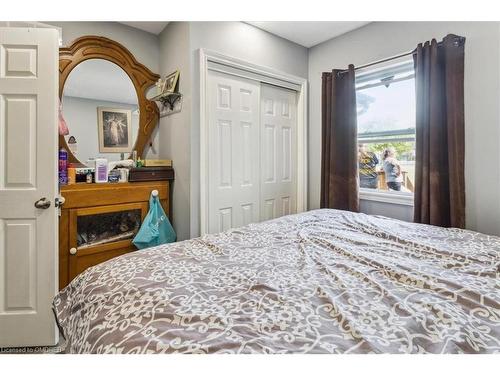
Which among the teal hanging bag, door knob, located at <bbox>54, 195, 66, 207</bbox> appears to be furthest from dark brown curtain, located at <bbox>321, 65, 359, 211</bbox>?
door knob, located at <bbox>54, 195, 66, 207</bbox>

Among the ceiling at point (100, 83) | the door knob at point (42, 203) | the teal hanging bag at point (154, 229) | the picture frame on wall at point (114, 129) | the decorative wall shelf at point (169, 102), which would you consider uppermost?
the ceiling at point (100, 83)

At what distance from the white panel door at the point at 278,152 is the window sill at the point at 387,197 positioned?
77cm

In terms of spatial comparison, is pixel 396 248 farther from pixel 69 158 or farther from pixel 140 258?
pixel 69 158

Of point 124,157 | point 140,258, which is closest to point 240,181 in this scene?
point 124,157

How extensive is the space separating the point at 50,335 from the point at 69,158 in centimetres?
128

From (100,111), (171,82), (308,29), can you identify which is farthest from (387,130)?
(100,111)

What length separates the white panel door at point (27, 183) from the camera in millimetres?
1627

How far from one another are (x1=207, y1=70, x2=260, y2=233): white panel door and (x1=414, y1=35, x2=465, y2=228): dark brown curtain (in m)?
1.39

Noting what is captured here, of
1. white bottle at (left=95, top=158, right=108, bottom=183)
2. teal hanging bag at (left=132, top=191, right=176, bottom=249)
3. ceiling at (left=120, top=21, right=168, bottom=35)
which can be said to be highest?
ceiling at (left=120, top=21, right=168, bottom=35)

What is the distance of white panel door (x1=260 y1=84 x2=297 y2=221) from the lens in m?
2.81

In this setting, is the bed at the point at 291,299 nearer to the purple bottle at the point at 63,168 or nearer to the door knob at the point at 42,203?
the door knob at the point at 42,203

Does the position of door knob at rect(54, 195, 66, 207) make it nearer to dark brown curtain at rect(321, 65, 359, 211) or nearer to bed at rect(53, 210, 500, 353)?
bed at rect(53, 210, 500, 353)

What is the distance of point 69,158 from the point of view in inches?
Result: 85.9

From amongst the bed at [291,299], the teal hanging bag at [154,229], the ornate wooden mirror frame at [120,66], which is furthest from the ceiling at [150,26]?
the bed at [291,299]
